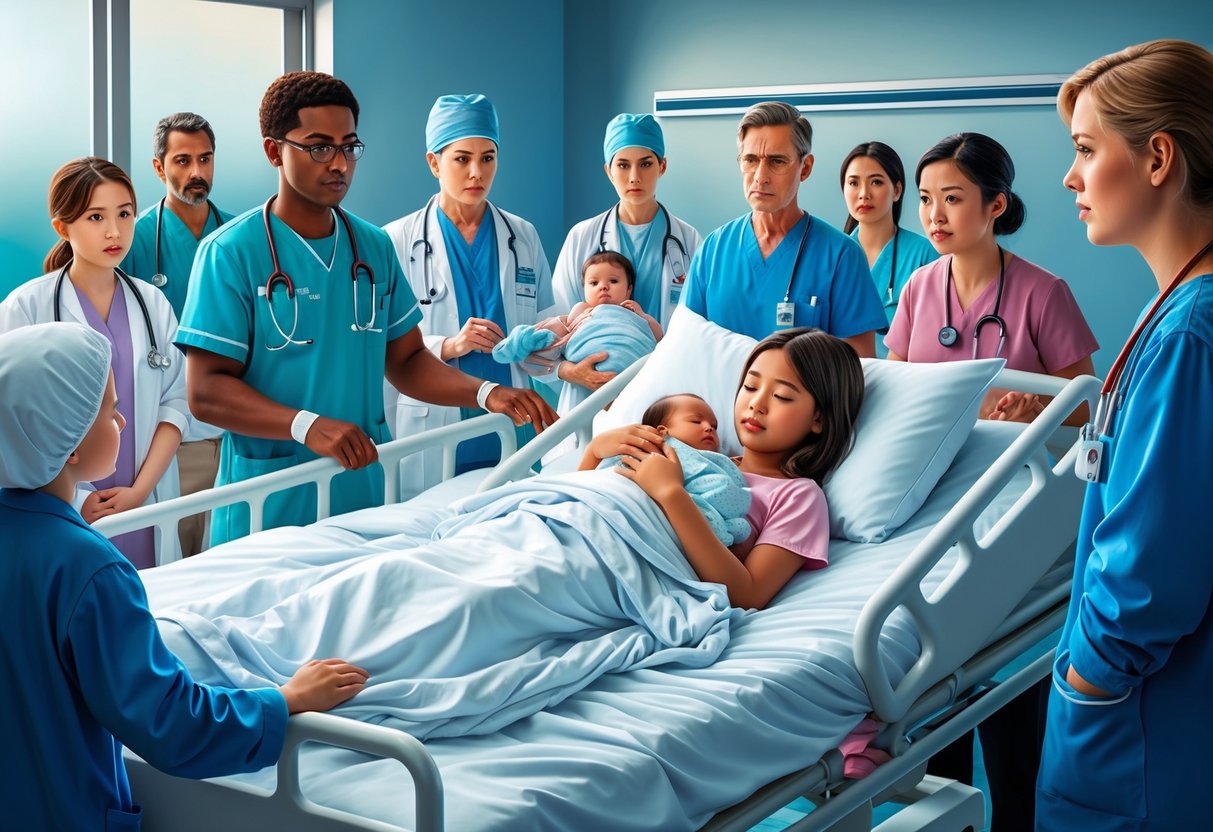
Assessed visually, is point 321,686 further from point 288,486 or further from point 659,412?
point 659,412

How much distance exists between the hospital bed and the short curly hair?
2.31ft

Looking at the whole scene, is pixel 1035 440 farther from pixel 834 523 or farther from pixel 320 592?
pixel 320 592

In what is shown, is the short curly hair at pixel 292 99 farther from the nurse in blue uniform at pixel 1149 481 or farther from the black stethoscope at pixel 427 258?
the nurse in blue uniform at pixel 1149 481

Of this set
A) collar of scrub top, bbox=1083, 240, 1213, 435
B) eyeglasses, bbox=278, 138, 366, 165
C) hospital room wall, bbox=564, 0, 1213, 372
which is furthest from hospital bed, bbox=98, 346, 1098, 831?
hospital room wall, bbox=564, 0, 1213, 372

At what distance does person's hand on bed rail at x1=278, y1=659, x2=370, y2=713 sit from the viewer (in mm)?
1516

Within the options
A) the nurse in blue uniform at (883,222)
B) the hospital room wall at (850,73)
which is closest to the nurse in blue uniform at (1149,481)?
the nurse in blue uniform at (883,222)

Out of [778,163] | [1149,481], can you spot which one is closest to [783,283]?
[778,163]

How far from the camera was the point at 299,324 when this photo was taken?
8.64 ft

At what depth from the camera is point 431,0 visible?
554 centimetres

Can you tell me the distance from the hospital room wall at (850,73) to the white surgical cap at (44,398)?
4.10m

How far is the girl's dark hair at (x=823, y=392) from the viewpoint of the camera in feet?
8.00

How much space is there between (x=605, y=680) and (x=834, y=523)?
2.41ft

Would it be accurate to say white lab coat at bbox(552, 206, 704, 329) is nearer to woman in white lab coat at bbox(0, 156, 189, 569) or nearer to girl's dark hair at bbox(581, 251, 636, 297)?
girl's dark hair at bbox(581, 251, 636, 297)

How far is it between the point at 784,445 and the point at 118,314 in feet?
5.78
